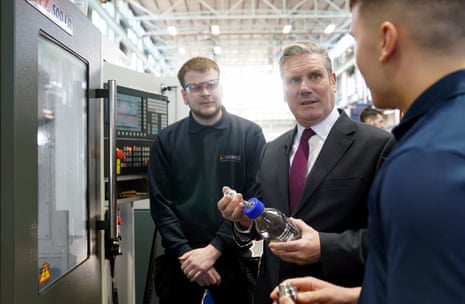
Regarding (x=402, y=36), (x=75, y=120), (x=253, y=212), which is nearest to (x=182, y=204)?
(x=75, y=120)

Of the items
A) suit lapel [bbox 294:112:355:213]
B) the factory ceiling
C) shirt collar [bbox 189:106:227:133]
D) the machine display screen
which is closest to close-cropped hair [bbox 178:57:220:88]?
shirt collar [bbox 189:106:227:133]

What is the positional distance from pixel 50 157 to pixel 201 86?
0.91 metres

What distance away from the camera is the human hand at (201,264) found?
1.81 meters

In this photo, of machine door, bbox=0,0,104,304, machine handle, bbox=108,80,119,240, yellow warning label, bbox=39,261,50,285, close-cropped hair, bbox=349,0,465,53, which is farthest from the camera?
machine handle, bbox=108,80,119,240

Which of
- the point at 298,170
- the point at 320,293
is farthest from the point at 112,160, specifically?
the point at 320,293

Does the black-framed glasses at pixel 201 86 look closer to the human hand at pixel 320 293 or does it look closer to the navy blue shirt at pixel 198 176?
the navy blue shirt at pixel 198 176

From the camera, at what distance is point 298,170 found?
1499mm

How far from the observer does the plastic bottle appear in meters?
1.23

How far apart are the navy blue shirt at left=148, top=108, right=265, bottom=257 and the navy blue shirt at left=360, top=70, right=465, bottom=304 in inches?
52.8

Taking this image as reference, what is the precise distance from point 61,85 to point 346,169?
1.06 meters

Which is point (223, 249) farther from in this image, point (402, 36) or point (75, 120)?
point (402, 36)

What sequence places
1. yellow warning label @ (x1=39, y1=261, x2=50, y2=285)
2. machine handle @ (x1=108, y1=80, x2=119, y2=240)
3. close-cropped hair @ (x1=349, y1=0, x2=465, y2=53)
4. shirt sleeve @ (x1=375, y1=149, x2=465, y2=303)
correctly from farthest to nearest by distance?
machine handle @ (x1=108, y1=80, x2=119, y2=240) → yellow warning label @ (x1=39, y1=261, x2=50, y2=285) → close-cropped hair @ (x1=349, y1=0, x2=465, y2=53) → shirt sleeve @ (x1=375, y1=149, x2=465, y2=303)

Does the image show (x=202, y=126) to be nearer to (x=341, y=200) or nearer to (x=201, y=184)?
(x=201, y=184)

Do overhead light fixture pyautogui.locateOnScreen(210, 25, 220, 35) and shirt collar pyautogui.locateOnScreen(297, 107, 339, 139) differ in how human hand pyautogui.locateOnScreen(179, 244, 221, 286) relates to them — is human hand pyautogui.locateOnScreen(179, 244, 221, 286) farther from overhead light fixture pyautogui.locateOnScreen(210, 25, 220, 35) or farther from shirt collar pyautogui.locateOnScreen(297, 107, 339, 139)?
overhead light fixture pyautogui.locateOnScreen(210, 25, 220, 35)
